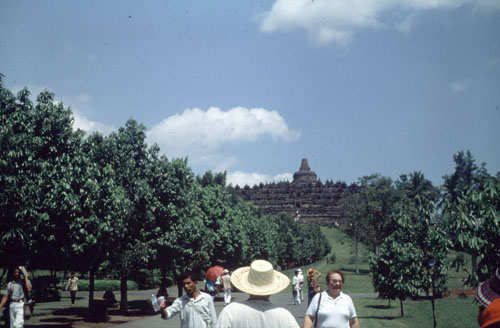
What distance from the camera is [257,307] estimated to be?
4512mm

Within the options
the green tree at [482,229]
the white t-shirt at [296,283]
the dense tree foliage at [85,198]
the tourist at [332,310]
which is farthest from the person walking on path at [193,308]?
the white t-shirt at [296,283]

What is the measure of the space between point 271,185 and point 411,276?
166598 millimetres

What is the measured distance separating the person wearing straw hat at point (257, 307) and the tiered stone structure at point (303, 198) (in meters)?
162

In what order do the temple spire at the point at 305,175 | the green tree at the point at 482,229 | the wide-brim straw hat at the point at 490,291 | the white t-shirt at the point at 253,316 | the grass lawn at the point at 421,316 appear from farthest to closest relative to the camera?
the temple spire at the point at 305,175 → the grass lawn at the point at 421,316 → the green tree at the point at 482,229 → the white t-shirt at the point at 253,316 → the wide-brim straw hat at the point at 490,291

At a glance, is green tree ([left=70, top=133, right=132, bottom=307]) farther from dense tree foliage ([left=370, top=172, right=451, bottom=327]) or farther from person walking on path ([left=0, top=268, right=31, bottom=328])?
A: dense tree foliage ([left=370, top=172, right=451, bottom=327])

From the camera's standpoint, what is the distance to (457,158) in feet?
298

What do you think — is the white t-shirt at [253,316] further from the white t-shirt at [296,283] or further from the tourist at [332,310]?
the white t-shirt at [296,283]

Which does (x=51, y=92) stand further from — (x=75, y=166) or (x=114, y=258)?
(x=114, y=258)

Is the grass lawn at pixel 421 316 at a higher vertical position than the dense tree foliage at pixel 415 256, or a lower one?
lower

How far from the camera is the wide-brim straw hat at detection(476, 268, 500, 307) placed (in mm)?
2820

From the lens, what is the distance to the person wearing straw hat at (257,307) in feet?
14.5

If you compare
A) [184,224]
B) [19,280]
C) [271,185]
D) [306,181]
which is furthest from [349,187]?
[19,280]

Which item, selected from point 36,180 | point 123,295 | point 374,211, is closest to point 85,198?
point 36,180

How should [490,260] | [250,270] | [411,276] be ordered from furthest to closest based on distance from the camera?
[411,276], [490,260], [250,270]
